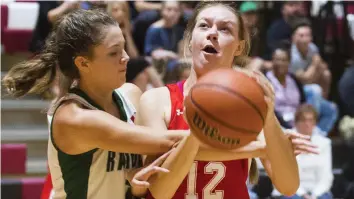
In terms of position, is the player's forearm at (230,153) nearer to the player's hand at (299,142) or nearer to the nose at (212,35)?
the player's hand at (299,142)

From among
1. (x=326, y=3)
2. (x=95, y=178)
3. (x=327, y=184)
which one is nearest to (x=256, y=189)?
(x=327, y=184)

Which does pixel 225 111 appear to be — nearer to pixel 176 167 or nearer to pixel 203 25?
pixel 176 167

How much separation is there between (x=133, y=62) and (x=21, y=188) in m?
1.39

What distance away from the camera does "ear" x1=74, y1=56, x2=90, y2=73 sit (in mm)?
2635

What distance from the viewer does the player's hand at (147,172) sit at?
248 centimetres

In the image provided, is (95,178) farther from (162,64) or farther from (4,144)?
(162,64)

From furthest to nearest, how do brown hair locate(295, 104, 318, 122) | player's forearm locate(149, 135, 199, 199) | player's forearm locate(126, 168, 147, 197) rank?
brown hair locate(295, 104, 318, 122) < player's forearm locate(126, 168, 147, 197) < player's forearm locate(149, 135, 199, 199)

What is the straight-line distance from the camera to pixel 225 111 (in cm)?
228

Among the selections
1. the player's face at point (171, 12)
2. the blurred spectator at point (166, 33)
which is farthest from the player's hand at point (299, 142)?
the player's face at point (171, 12)

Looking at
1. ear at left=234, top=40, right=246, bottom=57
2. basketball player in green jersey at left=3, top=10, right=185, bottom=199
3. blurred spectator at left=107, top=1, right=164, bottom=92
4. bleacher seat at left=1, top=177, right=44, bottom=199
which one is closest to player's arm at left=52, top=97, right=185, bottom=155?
basketball player in green jersey at left=3, top=10, right=185, bottom=199

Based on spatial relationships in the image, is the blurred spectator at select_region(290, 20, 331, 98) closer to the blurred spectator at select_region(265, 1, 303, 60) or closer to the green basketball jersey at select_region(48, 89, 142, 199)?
the blurred spectator at select_region(265, 1, 303, 60)

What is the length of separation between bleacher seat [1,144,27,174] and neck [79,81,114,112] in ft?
10.5

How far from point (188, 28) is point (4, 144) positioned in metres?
3.40

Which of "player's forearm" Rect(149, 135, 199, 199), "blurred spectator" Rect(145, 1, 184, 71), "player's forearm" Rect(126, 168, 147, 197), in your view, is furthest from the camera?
"blurred spectator" Rect(145, 1, 184, 71)
